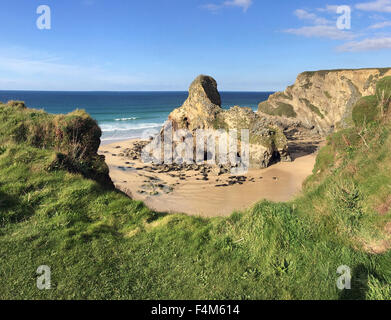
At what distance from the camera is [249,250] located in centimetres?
667

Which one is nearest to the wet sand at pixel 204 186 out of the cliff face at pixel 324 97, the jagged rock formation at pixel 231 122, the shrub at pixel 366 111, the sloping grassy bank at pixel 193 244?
the jagged rock formation at pixel 231 122

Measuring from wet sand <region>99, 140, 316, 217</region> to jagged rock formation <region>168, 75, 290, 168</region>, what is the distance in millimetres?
1830

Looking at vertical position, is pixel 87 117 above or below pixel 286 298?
above

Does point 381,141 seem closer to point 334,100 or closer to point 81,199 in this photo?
point 81,199

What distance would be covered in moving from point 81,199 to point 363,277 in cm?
843

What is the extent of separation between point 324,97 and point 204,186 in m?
39.6

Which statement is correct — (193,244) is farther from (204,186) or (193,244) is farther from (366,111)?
(204,186)

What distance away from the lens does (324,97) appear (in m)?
51.8

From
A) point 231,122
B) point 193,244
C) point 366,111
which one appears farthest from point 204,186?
point 193,244

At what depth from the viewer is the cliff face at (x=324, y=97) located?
141ft

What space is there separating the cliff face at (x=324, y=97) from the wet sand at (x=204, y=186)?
18068 mm

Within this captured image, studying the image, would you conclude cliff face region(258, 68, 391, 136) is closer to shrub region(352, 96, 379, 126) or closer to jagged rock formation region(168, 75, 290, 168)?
jagged rock formation region(168, 75, 290, 168)
